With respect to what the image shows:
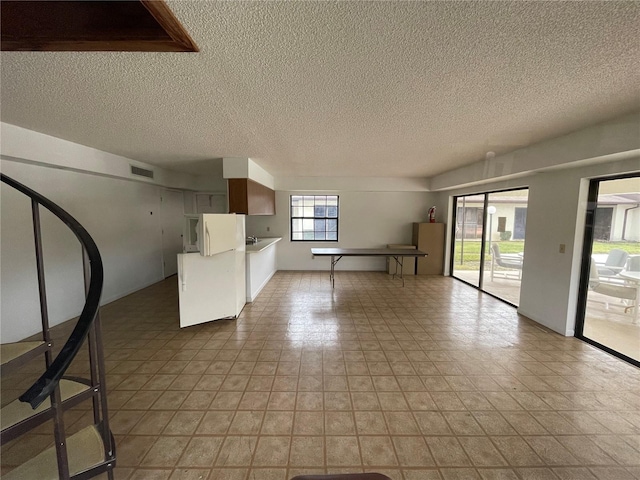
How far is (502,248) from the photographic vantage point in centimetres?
478

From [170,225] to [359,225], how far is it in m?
4.75

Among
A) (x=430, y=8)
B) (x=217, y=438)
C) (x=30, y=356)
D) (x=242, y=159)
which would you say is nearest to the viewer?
(x=430, y=8)

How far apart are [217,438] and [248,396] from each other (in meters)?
0.43

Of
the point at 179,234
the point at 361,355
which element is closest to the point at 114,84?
the point at 361,355

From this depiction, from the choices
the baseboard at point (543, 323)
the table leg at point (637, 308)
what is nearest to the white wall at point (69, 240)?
the baseboard at point (543, 323)

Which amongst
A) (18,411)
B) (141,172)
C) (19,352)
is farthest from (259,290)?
(18,411)

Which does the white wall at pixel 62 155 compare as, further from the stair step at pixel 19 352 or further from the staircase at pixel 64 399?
the stair step at pixel 19 352

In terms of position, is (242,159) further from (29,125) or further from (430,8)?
(430,8)

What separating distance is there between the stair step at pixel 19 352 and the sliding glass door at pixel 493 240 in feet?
18.1

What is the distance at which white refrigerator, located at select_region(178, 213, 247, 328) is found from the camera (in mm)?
3342

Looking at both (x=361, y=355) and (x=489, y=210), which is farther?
(x=489, y=210)

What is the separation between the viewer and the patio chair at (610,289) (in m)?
2.83

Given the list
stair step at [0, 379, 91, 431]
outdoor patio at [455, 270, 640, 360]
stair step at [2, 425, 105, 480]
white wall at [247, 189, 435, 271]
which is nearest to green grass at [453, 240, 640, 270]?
outdoor patio at [455, 270, 640, 360]

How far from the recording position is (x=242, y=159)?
14.2 ft
